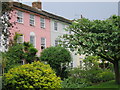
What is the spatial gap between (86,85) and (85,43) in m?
3.13

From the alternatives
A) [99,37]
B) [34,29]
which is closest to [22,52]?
[34,29]

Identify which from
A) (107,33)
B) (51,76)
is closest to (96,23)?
(107,33)

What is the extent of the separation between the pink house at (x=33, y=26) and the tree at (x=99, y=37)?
291 inches

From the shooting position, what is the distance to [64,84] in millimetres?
14125

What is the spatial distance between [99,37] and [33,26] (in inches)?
425

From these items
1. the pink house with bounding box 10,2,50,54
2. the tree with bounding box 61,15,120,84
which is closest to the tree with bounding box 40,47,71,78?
the pink house with bounding box 10,2,50,54

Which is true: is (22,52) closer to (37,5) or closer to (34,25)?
(34,25)

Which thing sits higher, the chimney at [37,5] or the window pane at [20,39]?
the chimney at [37,5]

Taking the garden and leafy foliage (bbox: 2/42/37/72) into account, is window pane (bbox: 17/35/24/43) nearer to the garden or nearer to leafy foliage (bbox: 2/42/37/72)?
leafy foliage (bbox: 2/42/37/72)

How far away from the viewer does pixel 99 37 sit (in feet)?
43.1

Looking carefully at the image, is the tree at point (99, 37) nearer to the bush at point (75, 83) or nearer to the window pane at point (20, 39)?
the bush at point (75, 83)

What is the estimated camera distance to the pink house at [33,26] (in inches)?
804

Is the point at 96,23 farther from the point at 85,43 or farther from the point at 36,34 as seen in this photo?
the point at 36,34

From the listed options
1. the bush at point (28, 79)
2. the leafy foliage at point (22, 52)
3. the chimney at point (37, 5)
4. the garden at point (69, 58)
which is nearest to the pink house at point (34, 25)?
the chimney at point (37, 5)
